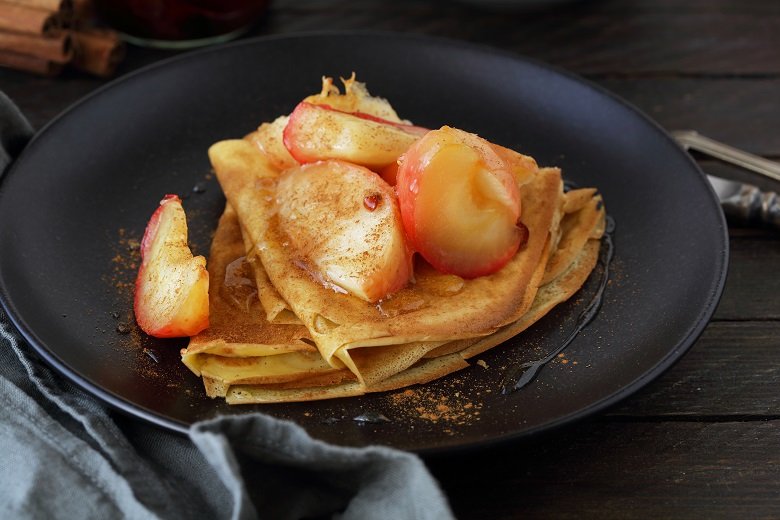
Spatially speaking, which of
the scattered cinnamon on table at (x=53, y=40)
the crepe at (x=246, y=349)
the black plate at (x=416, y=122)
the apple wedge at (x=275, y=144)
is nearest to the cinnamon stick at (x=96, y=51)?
the scattered cinnamon on table at (x=53, y=40)

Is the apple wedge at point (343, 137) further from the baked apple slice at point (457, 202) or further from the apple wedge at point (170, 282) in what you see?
the apple wedge at point (170, 282)

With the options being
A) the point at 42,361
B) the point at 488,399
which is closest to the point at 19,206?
the point at 42,361

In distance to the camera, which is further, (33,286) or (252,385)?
(33,286)

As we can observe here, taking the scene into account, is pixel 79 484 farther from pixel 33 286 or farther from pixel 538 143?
pixel 538 143

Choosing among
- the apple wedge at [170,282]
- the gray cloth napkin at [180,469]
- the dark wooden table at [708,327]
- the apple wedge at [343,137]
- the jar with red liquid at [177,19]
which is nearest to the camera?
the gray cloth napkin at [180,469]

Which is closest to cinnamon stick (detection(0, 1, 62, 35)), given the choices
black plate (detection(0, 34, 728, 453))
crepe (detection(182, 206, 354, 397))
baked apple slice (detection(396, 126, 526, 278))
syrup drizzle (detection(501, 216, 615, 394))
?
black plate (detection(0, 34, 728, 453))

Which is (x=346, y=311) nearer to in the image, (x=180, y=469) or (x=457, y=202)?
(x=457, y=202)

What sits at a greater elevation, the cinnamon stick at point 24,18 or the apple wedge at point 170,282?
the cinnamon stick at point 24,18
